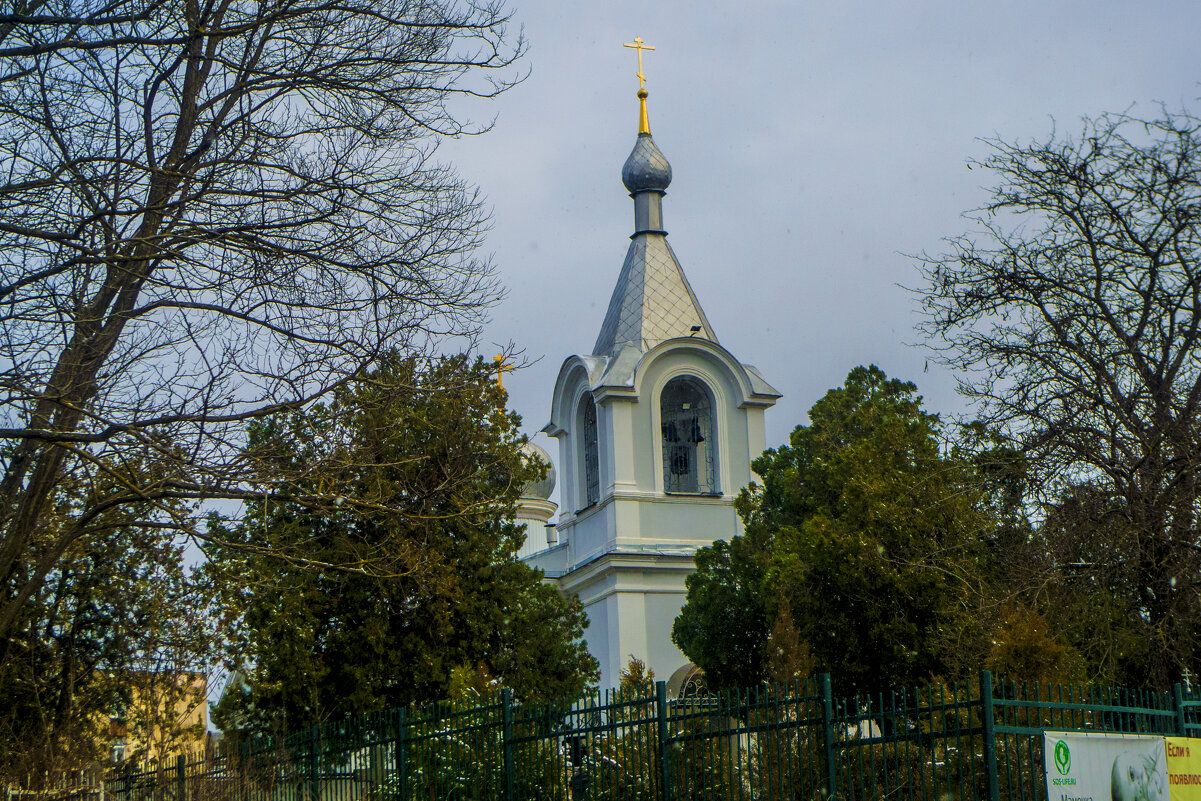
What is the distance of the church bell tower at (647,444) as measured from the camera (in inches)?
1231

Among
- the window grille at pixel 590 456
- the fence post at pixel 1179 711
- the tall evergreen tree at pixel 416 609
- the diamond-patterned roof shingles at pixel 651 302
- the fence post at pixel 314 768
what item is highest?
the diamond-patterned roof shingles at pixel 651 302

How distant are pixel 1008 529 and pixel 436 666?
807 centimetres

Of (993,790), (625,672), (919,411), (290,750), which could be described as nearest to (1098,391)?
(993,790)

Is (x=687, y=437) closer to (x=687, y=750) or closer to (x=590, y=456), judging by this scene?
(x=590, y=456)

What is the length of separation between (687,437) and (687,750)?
846 inches

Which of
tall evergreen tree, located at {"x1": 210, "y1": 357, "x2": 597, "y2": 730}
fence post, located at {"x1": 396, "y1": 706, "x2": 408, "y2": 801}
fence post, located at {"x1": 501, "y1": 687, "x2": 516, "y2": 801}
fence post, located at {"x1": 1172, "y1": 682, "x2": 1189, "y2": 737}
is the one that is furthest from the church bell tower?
fence post, located at {"x1": 1172, "y1": 682, "x2": 1189, "y2": 737}

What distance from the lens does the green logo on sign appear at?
9.59 m

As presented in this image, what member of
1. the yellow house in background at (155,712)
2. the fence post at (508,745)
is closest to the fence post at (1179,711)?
the fence post at (508,745)

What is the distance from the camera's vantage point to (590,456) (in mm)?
34281

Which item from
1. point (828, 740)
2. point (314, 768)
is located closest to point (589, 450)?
point (314, 768)

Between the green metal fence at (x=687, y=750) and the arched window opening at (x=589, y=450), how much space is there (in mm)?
18503

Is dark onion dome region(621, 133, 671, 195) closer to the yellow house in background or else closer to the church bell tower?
the church bell tower

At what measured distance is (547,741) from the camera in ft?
42.3

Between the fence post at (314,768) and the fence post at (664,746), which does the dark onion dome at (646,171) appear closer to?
the fence post at (314,768)
